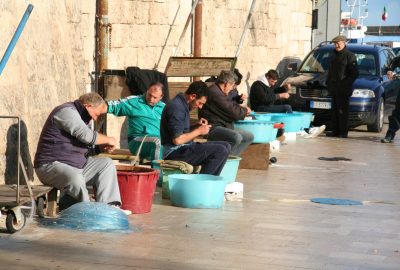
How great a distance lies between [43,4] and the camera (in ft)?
38.2

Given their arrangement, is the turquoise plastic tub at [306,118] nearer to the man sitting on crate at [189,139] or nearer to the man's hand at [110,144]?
the man sitting on crate at [189,139]

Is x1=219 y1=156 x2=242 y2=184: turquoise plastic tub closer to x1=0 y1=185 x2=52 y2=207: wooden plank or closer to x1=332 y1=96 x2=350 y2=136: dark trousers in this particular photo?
x1=0 y1=185 x2=52 y2=207: wooden plank

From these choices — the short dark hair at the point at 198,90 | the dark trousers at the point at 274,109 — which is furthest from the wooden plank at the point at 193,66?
the short dark hair at the point at 198,90

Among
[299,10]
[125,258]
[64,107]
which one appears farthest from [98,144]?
[299,10]

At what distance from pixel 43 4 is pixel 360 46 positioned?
40.9 feet

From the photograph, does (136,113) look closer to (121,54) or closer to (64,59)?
(64,59)

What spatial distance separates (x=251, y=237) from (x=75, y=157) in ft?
6.17

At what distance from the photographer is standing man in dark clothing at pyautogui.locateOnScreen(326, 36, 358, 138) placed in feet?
67.0

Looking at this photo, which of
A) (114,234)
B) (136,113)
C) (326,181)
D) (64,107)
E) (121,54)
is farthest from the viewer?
(121,54)

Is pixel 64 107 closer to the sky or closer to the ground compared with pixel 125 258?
closer to the sky

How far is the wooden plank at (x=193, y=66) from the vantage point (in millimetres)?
16250

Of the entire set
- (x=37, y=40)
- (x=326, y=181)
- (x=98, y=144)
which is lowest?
(x=326, y=181)

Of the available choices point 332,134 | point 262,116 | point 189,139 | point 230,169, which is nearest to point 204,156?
point 189,139

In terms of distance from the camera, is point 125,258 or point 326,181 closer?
point 125,258
